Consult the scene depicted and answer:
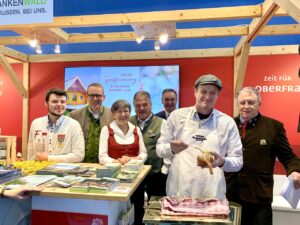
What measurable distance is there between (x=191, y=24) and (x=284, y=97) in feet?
6.45

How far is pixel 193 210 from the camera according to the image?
155 centimetres

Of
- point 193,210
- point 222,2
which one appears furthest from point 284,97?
point 193,210

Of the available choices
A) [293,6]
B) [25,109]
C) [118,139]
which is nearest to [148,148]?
[118,139]

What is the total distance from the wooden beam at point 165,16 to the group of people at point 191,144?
795mm

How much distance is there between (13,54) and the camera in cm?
544

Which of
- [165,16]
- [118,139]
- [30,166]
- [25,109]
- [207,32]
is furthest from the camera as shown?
[25,109]

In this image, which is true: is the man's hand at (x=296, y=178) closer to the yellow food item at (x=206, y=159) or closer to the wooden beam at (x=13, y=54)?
the yellow food item at (x=206, y=159)

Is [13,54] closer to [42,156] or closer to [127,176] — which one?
[42,156]

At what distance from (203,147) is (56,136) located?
1.31m

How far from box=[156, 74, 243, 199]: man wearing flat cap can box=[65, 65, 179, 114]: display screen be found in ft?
10.8

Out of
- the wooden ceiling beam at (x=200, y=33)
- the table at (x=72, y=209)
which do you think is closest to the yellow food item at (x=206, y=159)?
the table at (x=72, y=209)

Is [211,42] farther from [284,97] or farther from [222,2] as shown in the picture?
[284,97]

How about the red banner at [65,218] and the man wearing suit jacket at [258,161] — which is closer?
the red banner at [65,218]

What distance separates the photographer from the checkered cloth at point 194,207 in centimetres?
152
